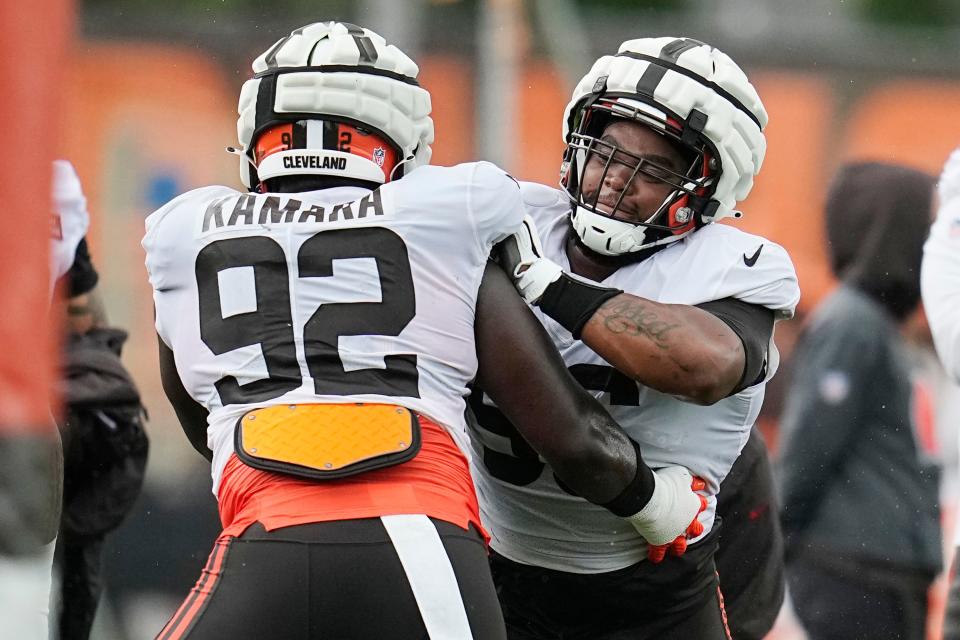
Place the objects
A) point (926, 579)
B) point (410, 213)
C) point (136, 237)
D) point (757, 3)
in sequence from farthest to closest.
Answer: point (757, 3)
point (136, 237)
point (926, 579)
point (410, 213)

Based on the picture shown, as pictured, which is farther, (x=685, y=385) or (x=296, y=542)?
(x=685, y=385)

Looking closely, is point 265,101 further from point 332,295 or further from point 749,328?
point 749,328

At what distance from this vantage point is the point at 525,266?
10.4ft

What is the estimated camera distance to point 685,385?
3230 millimetres

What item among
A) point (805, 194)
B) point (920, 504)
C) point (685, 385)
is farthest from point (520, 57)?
point (685, 385)

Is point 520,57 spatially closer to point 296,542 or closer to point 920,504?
point 920,504

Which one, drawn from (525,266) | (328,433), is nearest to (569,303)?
(525,266)

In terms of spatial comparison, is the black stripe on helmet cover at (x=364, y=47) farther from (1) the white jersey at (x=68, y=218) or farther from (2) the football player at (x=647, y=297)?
(1) the white jersey at (x=68, y=218)

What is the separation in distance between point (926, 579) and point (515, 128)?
4.71m

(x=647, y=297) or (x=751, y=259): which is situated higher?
(x=751, y=259)

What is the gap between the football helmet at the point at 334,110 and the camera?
10.2 ft

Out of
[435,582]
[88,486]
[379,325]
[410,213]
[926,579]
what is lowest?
[926,579]

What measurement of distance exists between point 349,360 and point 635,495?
2.67 ft

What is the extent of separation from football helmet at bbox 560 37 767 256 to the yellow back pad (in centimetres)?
90
